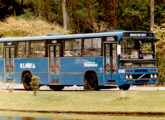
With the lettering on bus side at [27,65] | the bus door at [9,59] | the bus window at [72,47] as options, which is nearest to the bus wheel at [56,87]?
the lettering on bus side at [27,65]

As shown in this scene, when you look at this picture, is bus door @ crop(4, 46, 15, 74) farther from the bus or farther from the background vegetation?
the background vegetation

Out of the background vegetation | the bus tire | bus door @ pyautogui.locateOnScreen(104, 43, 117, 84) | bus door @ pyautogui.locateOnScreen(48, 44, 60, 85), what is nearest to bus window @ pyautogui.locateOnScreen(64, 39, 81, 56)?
bus door @ pyautogui.locateOnScreen(48, 44, 60, 85)

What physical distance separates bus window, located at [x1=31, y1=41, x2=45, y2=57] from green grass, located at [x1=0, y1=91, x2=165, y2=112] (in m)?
7.04

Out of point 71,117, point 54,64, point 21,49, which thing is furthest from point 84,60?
point 71,117

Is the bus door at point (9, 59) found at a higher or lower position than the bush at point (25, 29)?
lower

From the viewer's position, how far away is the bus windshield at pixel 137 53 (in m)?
32.2

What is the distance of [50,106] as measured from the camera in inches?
1033

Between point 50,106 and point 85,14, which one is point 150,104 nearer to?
point 50,106

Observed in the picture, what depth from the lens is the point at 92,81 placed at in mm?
33906

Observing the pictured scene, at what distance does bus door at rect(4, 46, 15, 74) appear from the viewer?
128 feet

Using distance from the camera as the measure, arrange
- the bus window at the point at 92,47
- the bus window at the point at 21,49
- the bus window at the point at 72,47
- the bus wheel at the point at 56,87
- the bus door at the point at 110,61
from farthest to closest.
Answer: the bus window at the point at 21,49
the bus wheel at the point at 56,87
the bus window at the point at 72,47
the bus window at the point at 92,47
the bus door at the point at 110,61

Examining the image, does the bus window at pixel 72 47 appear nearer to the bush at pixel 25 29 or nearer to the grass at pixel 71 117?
the grass at pixel 71 117

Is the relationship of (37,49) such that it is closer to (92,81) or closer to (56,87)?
(56,87)

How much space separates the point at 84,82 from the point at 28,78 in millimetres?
4845
